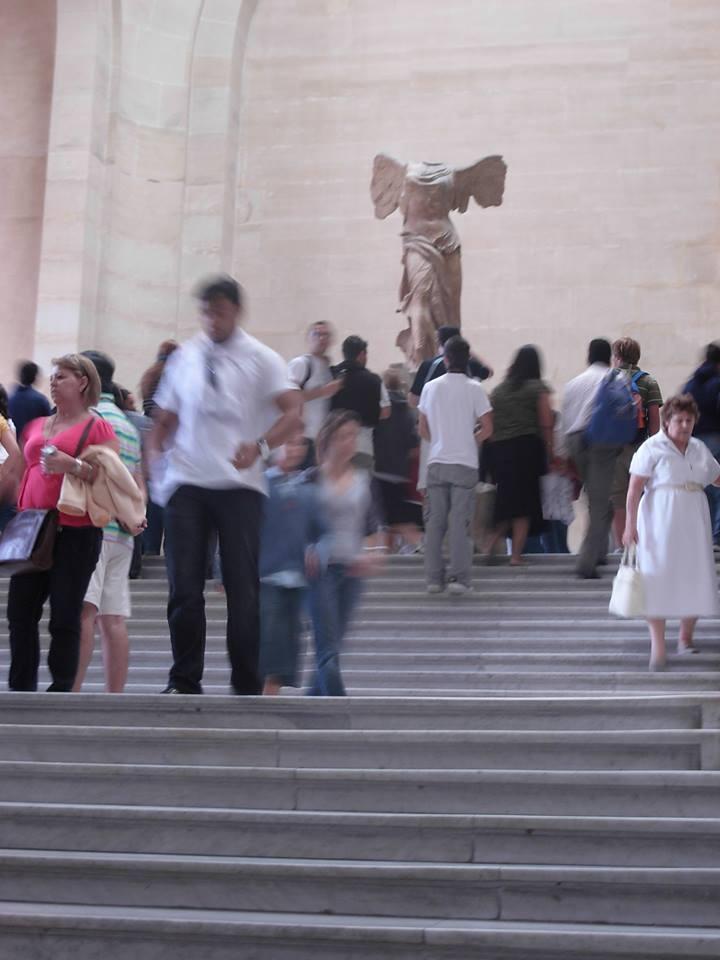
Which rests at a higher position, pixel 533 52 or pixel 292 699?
pixel 533 52

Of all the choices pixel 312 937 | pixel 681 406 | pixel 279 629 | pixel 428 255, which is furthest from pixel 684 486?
pixel 428 255

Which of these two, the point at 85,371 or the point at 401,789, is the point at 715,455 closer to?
the point at 85,371

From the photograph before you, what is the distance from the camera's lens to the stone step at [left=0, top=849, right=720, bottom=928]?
13.7 feet

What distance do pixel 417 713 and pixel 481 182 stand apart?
316 inches

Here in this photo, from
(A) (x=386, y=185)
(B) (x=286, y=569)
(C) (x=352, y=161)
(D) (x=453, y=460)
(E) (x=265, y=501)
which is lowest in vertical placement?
(B) (x=286, y=569)

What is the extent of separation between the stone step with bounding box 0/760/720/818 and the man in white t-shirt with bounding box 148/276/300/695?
3.11 ft

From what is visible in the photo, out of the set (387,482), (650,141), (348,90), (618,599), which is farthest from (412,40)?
(618,599)

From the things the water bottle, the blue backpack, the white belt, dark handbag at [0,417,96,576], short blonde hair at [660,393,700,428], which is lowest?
dark handbag at [0,417,96,576]

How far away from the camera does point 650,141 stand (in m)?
16.4

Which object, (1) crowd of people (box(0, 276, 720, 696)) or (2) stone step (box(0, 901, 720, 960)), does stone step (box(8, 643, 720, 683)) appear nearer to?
(1) crowd of people (box(0, 276, 720, 696))

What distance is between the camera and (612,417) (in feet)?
29.9

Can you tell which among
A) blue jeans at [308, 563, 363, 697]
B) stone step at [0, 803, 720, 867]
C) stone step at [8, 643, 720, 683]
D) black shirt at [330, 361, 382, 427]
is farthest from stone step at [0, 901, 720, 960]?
black shirt at [330, 361, 382, 427]

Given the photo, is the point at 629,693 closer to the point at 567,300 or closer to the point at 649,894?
the point at 649,894

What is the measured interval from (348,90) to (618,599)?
11.3 m
